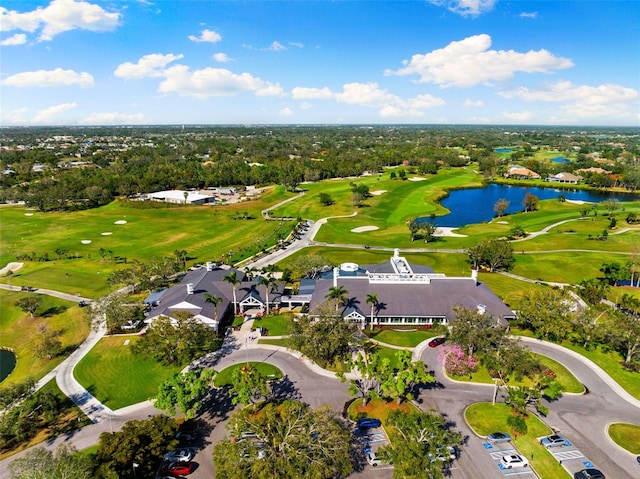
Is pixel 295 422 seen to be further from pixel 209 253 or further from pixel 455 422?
pixel 209 253

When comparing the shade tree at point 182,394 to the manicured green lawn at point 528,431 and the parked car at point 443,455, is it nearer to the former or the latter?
the parked car at point 443,455

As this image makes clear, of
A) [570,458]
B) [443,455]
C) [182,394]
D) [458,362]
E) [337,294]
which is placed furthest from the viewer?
[337,294]

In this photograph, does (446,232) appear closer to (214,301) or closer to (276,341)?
(276,341)

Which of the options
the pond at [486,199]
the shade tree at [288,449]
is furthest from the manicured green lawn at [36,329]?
the pond at [486,199]

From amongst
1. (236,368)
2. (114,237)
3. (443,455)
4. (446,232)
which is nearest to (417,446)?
(443,455)

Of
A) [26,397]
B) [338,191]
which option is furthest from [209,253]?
[338,191]

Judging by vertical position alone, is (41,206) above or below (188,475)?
above
